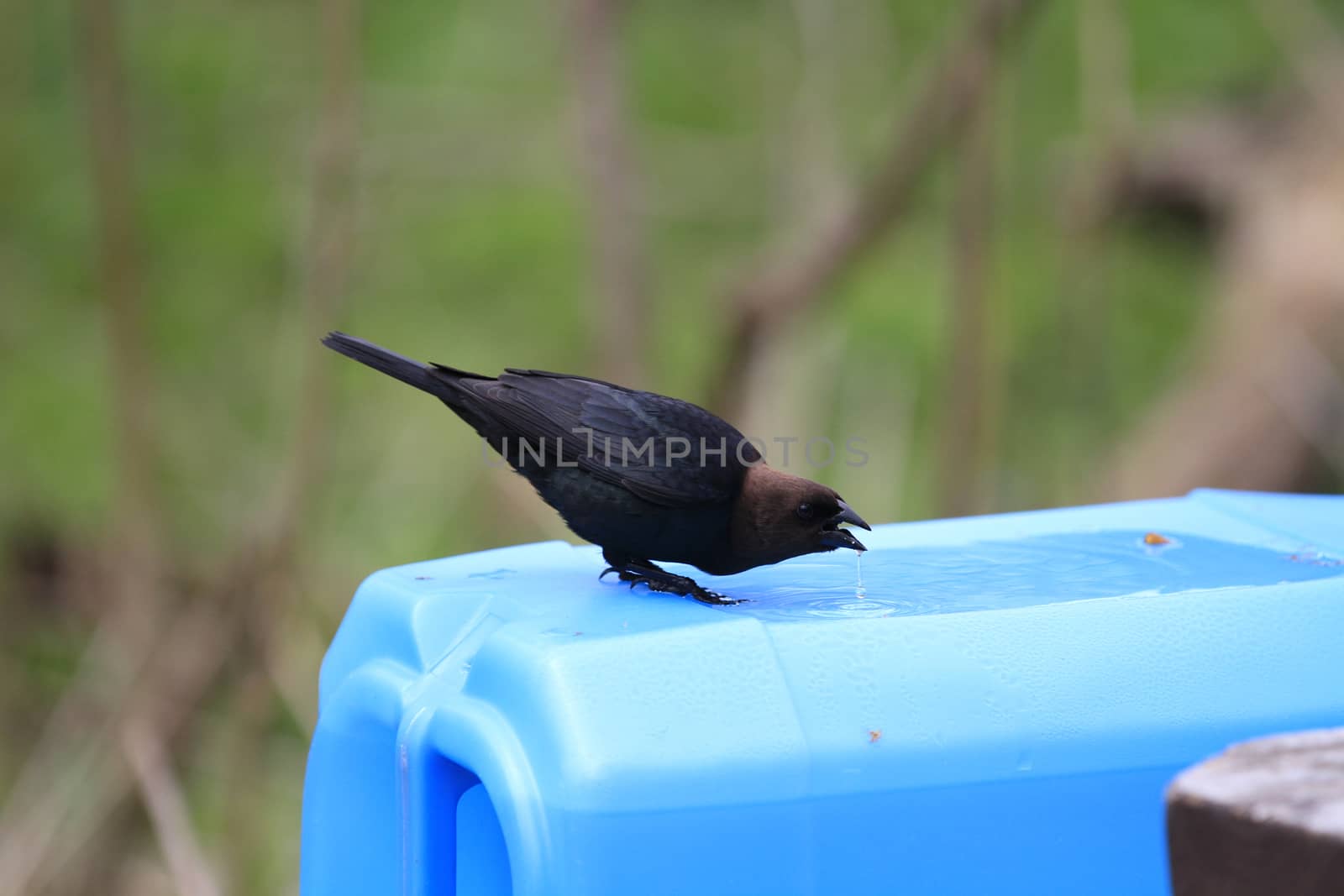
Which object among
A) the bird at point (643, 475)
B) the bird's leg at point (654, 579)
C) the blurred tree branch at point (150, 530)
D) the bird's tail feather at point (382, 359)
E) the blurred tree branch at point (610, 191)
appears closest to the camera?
the bird's leg at point (654, 579)

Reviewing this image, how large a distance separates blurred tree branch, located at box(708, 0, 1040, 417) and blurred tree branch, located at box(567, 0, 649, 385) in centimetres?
33

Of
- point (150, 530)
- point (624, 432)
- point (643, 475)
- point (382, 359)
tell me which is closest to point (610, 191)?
point (150, 530)

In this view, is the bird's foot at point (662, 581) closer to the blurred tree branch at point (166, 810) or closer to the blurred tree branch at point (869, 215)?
the blurred tree branch at point (166, 810)

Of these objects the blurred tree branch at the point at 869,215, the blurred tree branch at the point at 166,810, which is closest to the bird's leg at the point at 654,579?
the blurred tree branch at the point at 166,810

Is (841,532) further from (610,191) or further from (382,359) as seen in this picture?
(610,191)

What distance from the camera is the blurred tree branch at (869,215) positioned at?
13.1 ft

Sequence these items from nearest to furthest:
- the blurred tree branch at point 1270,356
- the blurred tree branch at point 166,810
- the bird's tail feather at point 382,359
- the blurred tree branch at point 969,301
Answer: the bird's tail feather at point 382,359, the blurred tree branch at point 166,810, the blurred tree branch at point 969,301, the blurred tree branch at point 1270,356

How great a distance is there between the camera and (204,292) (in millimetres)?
7820

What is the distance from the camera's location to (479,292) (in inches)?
327

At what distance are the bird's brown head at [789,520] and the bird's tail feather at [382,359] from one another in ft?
2.20

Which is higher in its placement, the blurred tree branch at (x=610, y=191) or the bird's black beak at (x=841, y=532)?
the blurred tree branch at (x=610, y=191)

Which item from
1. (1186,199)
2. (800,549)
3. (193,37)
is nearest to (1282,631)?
(800,549)

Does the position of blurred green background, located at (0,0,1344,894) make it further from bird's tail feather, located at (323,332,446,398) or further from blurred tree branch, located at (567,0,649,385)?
bird's tail feather, located at (323,332,446,398)

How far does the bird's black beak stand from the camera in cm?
250
